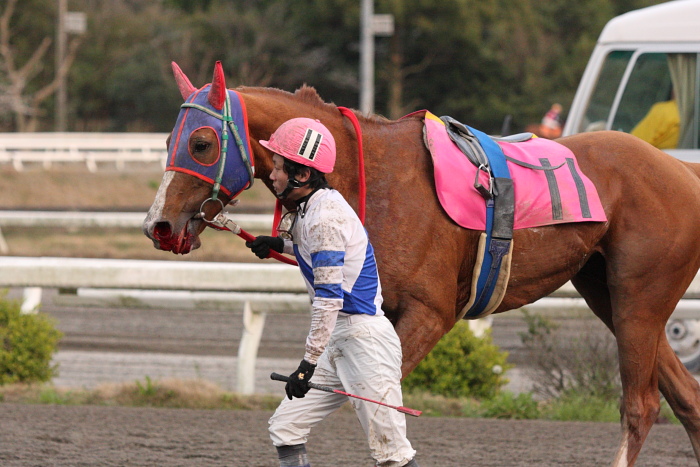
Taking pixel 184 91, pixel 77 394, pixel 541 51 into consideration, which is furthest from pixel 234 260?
pixel 541 51

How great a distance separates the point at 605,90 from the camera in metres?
8.48

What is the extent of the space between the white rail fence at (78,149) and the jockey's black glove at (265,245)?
18440mm

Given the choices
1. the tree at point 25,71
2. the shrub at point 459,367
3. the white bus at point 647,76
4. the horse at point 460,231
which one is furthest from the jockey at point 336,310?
the tree at point 25,71

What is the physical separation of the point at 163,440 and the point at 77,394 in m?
1.36

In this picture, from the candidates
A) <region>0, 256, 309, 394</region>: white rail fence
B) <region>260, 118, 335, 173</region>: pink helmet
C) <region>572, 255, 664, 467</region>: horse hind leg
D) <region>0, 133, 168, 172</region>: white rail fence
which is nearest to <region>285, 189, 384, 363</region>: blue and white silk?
<region>260, 118, 335, 173</region>: pink helmet

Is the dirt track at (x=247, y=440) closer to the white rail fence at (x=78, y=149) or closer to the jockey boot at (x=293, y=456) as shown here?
the jockey boot at (x=293, y=456)

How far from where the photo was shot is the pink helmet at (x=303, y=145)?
3639 mm

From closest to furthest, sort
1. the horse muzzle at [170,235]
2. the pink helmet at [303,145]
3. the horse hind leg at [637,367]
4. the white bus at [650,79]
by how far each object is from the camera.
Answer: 1. the pink helmet at [303,145]
2. the horse muzzle at [170,235]
3. the horse hind leg at [637,367]
4. the white bus at [650,79]

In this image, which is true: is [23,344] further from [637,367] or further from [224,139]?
[637,367]

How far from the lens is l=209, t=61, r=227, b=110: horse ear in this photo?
12.9 feet

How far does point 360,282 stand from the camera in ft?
12.2

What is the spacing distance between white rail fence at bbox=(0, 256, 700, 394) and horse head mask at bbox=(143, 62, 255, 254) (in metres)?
2.46

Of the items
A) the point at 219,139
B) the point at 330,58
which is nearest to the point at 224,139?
the point at 219,139

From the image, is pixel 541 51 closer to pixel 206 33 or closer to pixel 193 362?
pixel 206 33
